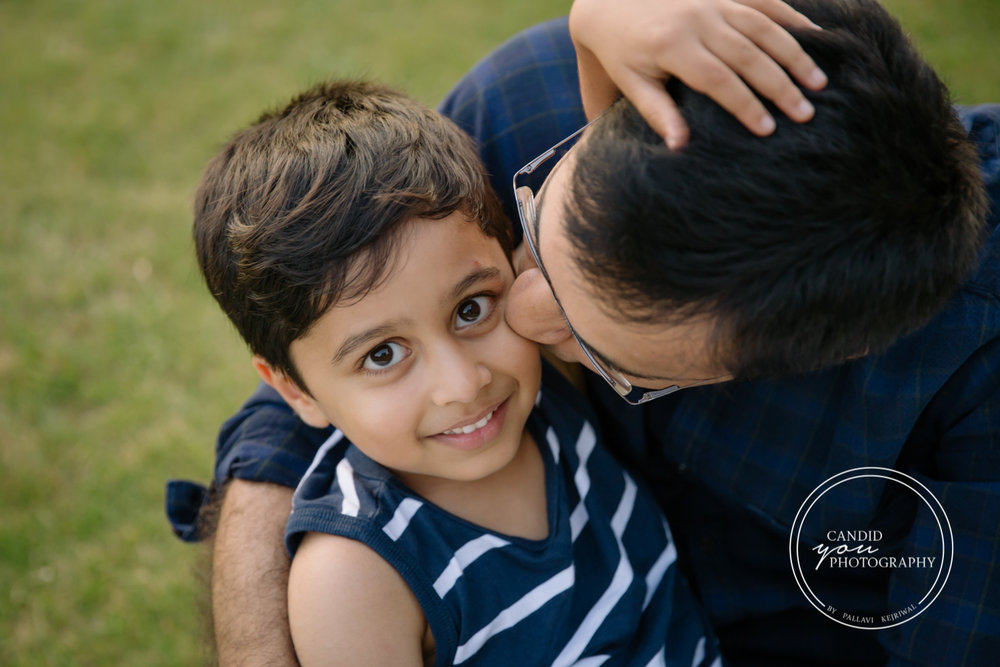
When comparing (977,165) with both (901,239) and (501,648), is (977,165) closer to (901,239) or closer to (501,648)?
(901,239)

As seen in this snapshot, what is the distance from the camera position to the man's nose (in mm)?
1481

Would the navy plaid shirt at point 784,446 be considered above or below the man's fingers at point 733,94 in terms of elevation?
below

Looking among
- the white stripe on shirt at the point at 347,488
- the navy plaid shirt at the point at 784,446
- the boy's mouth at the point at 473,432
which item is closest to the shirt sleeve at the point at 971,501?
the navy plaid shirt at the point at 784,446

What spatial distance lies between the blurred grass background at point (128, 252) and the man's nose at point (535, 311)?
3.08 ft

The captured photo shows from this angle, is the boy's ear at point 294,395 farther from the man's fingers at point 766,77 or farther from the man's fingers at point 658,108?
the man's fingers at point 766,77

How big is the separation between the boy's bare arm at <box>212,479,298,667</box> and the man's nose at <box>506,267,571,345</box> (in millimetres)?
658

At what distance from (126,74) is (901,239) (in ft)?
16.1

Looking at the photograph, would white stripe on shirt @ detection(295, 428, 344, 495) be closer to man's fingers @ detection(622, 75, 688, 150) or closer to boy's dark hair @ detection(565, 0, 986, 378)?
boy's dark hair @ detection(565, 0, 986, 378)

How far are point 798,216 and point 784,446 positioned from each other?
0.73 m

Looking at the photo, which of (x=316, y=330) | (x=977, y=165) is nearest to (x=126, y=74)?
(x=316, y=330)

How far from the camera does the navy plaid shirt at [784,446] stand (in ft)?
4.87

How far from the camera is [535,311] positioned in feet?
4.91

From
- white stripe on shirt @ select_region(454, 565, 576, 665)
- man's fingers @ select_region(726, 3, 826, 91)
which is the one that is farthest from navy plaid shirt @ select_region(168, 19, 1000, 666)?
man's fingers @ select_region(726, 3, 826, 91)

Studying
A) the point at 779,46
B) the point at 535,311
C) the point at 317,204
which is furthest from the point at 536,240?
the point at 779,46
